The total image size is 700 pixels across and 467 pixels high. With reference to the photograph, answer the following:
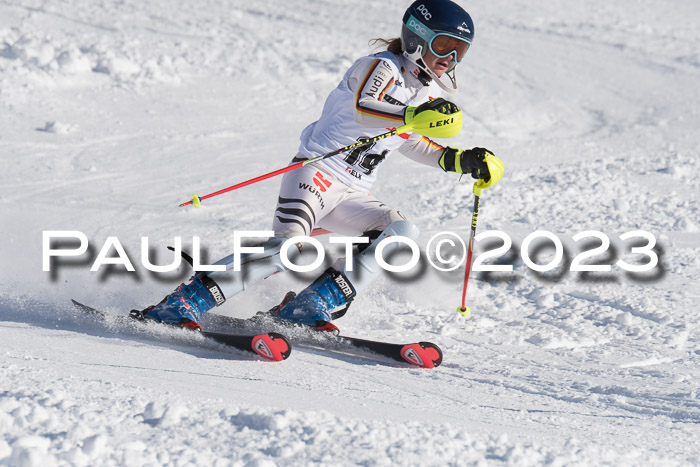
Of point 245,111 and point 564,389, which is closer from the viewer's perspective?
point 564,389

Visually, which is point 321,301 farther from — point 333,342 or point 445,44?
point 445,44

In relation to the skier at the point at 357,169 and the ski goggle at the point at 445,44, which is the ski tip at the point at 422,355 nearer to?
the skier at the point at 357,169

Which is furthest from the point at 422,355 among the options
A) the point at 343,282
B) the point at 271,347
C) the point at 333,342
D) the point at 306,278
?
the point at 306,278

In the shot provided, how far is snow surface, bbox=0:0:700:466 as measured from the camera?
8.36 feet

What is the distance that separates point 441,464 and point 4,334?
2330mm

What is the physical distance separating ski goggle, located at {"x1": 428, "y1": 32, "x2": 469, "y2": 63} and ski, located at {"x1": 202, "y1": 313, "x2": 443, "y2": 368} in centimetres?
146

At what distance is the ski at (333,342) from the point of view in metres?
3.88

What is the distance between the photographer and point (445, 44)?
404 cm

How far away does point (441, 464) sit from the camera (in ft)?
7.79

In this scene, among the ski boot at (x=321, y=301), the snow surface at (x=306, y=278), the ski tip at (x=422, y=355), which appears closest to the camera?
the snow surface at (x=306, y=278)

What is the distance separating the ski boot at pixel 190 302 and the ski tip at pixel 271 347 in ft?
1.55

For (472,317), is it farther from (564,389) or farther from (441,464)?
(441,464)

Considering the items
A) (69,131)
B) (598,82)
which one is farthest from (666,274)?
(598,82)

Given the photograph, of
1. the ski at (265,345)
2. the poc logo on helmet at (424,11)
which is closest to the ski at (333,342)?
the ski at (265,345)
